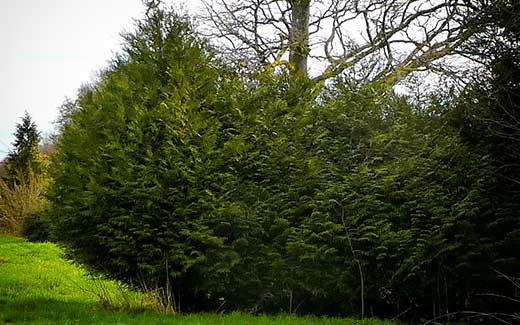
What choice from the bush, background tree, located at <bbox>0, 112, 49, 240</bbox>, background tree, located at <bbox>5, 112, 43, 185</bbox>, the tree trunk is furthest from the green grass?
Result: background tree, located at <bbox>5, 112, 43, 185</bbox>

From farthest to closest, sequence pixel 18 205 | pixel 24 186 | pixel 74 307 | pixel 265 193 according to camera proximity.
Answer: pixel 24 186, pixel 18 205, pixel 74 307, pixel 265 193

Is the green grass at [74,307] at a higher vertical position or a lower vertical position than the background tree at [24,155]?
lower

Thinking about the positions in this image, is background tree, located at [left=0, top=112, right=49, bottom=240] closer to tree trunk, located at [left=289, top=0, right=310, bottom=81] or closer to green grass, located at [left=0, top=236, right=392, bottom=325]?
green grass, located at [left=0, top=236, right=392, bottom=325]

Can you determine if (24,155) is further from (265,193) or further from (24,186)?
(265,193)

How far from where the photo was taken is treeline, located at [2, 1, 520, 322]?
229 inches

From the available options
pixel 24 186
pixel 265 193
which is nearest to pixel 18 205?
pixel 24 186

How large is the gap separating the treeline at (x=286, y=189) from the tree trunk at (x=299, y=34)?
425cm

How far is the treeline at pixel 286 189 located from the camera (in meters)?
5.80

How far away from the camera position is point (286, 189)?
22.5 feet

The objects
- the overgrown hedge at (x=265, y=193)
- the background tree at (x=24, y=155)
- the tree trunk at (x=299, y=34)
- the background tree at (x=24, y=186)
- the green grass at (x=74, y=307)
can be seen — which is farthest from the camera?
the background tree at (x=24, y=155)

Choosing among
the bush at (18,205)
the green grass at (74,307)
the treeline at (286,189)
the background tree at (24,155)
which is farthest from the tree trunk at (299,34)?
the background tree at (24,155)

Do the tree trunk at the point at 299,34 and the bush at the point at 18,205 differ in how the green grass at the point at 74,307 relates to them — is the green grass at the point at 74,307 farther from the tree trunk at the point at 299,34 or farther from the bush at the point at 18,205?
the bush at the point at 18,205

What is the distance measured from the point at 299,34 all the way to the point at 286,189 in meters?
6.19

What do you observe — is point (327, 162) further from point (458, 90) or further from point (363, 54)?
point (363, 54)
